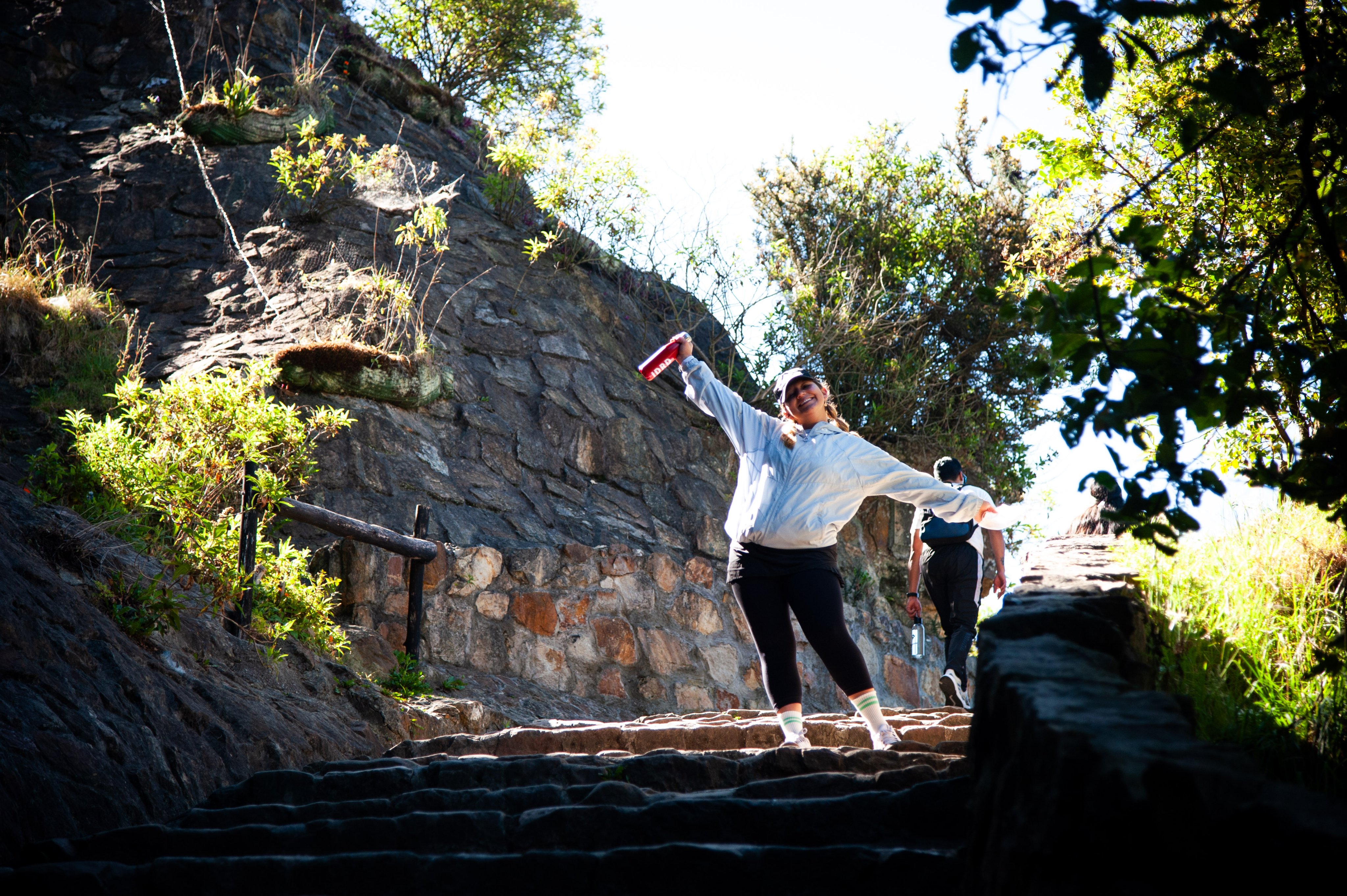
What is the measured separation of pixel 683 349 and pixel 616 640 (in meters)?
4.14

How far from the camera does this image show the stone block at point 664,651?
8.22m

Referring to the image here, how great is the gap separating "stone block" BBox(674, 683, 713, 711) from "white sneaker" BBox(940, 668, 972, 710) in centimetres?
231

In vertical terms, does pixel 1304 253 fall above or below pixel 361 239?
below

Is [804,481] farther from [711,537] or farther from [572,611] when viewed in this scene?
[711,537]

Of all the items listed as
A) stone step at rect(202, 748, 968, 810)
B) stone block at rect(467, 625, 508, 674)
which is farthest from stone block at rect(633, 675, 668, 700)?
stone step at rect(202, 748, 968, 810)

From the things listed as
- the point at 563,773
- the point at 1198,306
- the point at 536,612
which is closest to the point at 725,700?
the point at 536,612

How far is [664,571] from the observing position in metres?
8.65

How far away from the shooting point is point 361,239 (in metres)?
10.3

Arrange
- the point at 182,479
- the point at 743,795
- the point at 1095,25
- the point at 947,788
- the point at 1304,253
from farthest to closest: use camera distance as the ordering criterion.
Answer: the point at 182,479, the point at 1304,253, the point at 743,795, the point at 947,788, the point at 1095,25

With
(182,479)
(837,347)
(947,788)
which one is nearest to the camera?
(947,788)

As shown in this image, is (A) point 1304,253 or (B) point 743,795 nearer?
(B) point 743,795

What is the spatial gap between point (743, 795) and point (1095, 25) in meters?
2.26

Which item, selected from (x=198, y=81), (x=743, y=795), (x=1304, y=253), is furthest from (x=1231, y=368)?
(x=198, y=81)

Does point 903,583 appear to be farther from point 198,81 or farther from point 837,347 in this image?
point 198,81
